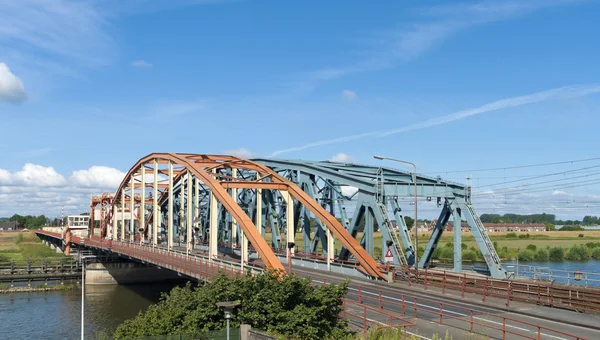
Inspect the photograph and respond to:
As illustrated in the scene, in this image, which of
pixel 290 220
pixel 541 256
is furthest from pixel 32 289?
pixel 541 256

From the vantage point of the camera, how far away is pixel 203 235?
70.1 metres

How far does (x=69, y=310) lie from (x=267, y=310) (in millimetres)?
35839

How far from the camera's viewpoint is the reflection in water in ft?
131

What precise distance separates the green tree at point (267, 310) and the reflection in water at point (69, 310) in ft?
57.7

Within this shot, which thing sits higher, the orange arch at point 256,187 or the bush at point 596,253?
the orange arch at point 256,187

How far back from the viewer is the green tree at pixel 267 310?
62.8 feet

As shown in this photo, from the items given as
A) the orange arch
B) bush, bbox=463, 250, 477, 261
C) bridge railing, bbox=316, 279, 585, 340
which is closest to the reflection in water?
the orange arch

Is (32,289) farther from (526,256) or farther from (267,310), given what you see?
(526,256)

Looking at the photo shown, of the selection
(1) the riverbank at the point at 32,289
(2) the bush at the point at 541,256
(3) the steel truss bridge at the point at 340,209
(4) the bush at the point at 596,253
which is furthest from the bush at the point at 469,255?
(1) the riverbank at the point at 32,289

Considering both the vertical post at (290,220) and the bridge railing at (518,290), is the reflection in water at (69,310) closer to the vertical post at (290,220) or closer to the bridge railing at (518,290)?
the vertical post at (290,220)

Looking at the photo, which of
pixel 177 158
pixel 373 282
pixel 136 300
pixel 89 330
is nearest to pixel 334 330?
pixel 373 282

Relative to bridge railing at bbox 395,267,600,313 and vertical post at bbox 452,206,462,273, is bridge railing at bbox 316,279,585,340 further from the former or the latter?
vertical post at bbox 452,206,462,273

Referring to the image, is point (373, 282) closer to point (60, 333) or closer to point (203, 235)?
point (60, 333)

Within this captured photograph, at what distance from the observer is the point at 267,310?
1972 cm
